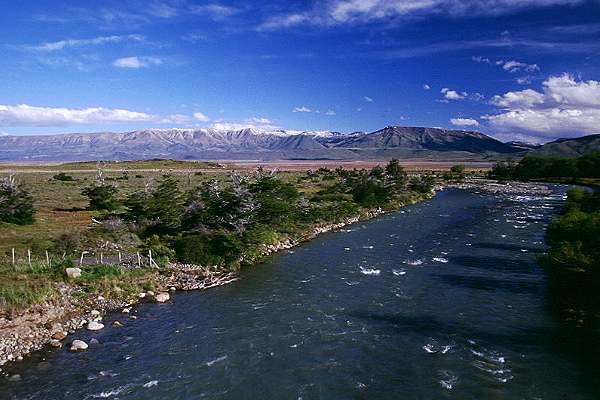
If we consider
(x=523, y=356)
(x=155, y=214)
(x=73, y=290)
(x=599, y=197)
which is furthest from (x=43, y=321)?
(x=599, y=197)

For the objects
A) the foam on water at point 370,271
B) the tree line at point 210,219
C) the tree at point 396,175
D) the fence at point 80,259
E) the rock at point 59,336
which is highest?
the tree at point 396,175

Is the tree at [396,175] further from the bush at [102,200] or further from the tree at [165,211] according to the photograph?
the bush at [102,200]

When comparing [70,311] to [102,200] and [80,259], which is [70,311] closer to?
[80,259]

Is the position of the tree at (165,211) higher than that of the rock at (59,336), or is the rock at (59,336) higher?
A: the tree at (165,211)

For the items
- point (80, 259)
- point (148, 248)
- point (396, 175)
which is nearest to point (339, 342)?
point (80, 259)

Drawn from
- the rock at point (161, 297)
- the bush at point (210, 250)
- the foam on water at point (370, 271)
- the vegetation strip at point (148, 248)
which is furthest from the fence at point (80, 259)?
the foam on water at point (370, 271)

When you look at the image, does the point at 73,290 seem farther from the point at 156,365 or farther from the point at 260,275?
the point at 260,275
